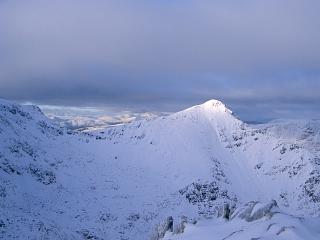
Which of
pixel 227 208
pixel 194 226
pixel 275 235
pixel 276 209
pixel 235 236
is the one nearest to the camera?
A: pixel 275 235

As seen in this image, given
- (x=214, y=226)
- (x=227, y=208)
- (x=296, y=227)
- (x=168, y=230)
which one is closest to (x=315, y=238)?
(x=296, y=227)

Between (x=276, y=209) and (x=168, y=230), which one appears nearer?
(x=276, y=209)

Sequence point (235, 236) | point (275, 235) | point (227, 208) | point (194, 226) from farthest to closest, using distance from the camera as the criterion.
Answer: point (227, 208) < point (194, 226) < point (235, 236) < point (275, 235)

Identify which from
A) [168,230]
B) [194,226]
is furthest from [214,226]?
[168,230]

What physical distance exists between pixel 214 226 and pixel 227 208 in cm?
1274

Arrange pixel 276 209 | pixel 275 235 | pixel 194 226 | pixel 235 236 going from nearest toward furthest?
pixel 275 235
pixel 235 236
pixel 276 209
pixel 194 226

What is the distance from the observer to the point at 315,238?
79.4 meters

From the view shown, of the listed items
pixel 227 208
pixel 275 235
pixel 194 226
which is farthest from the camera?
pixel 227 208

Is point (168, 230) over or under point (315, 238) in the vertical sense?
under

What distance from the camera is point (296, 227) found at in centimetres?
8144

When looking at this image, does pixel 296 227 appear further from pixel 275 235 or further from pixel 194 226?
pixel 194 226

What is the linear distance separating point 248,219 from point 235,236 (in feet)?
41.4

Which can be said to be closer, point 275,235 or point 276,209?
point 275,235

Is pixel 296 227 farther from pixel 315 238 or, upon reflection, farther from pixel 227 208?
pixel 227 208
